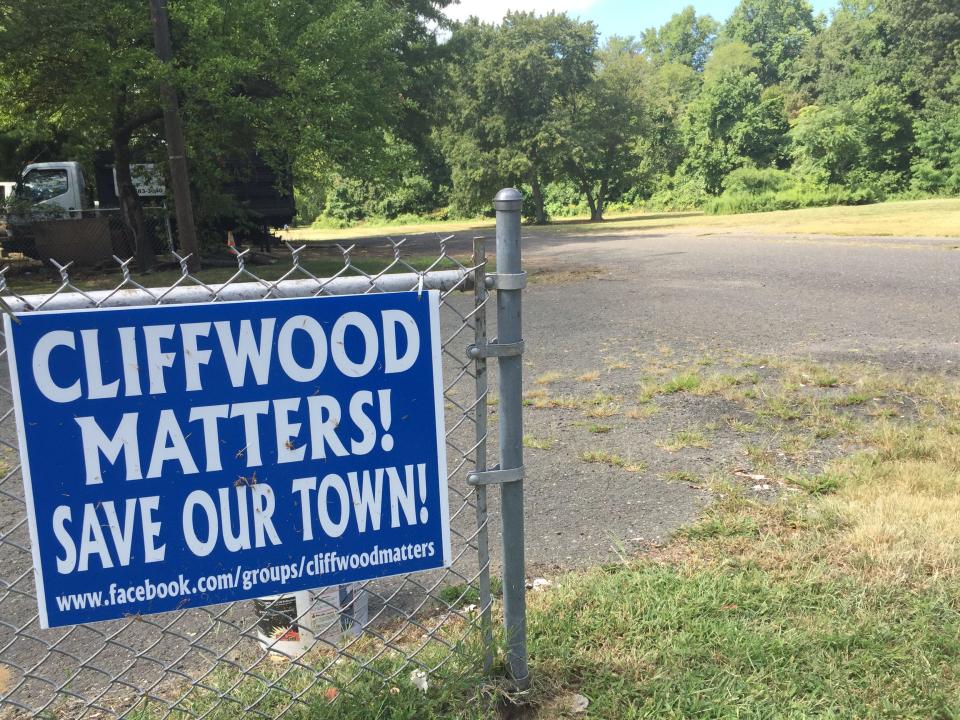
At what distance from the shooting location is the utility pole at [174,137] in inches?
464

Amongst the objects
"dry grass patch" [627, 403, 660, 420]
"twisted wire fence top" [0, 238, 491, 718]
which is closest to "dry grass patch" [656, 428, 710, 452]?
"dry grass patch" [627, 403, 660, 420]

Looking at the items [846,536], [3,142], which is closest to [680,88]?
[3,142]

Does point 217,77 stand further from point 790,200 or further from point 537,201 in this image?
point 790,200

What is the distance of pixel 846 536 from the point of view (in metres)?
3.30

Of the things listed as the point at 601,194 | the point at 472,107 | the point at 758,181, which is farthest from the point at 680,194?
the point at 472,107

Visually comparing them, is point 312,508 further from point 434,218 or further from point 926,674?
point 434,218

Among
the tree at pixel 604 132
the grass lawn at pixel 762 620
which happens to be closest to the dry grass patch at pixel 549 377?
the grass lawn at pixel 762 620

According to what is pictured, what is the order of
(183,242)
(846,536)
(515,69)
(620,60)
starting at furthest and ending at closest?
1. (620,60)
2. (515,69)
3. (183,242)
4. (846,536)

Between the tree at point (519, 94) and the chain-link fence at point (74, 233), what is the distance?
27.3m

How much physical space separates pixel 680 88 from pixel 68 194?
58.5 m

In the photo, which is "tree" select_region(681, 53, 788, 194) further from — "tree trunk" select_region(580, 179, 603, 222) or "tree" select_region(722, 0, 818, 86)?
"tree" select_region(722, 0, 818, 86)

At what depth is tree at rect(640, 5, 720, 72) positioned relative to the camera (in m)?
91.3

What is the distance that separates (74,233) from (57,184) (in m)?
2.43

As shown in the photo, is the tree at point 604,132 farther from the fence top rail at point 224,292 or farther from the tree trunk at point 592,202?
the fence top rail at point 224,292
